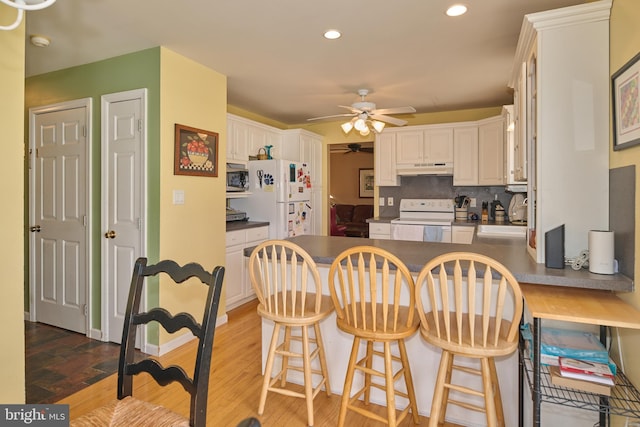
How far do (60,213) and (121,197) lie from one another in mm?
873

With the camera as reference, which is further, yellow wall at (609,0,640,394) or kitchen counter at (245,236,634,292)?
kitchen counter at (245,236,634,292)

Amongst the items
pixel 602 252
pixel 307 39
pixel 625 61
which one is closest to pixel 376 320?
pixel 602 252

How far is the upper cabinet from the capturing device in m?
1.80

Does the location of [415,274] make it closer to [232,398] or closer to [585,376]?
[585,376]

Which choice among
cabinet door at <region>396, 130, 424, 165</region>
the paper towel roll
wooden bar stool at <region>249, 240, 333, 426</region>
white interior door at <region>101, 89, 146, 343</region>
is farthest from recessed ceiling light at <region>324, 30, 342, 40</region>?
cabinet door at <region>396, 130, 424, 165</region>

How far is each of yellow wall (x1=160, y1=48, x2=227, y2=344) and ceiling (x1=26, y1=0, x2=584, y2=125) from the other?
166mm

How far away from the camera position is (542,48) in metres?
1.89

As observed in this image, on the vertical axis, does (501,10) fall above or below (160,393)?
above

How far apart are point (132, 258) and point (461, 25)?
122 inches

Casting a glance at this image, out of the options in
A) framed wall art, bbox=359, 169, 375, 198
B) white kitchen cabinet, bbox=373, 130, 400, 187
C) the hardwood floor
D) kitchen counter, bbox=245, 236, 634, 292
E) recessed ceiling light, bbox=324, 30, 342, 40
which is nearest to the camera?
kitchen counter, bbox=245, 236, 634, 292

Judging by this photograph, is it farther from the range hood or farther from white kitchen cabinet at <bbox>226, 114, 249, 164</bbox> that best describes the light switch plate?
the range hood

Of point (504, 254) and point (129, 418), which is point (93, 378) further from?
point (504, 254)

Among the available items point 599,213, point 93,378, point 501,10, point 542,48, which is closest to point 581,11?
point 542,48

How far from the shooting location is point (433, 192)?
5.29 m
